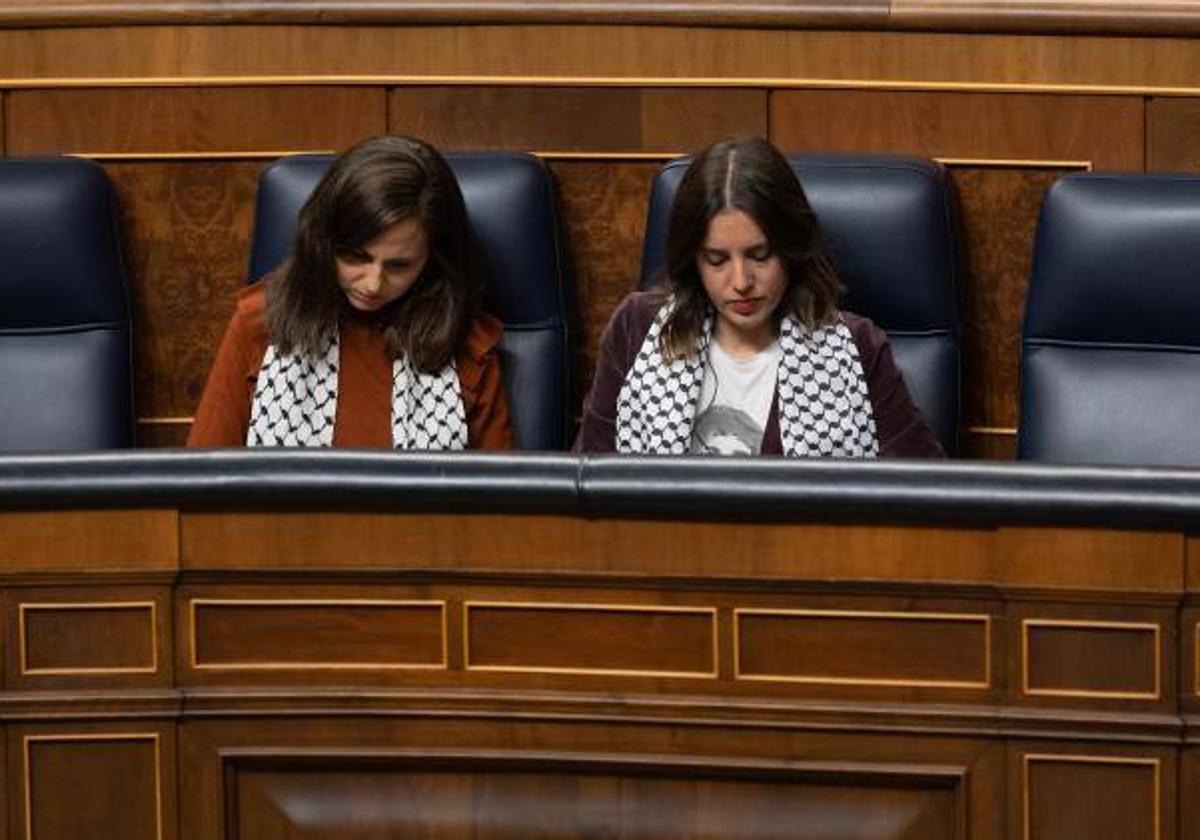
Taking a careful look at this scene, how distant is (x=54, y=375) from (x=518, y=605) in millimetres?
571

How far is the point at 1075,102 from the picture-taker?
1.63 meters

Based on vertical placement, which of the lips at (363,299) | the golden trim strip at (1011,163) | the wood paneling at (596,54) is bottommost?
the lips at (363,299)

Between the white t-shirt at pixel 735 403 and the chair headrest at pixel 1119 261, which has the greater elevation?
the chair headrest at pixel 1119 261

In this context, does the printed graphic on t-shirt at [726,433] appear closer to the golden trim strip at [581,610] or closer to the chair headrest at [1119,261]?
the chair headrest at [1119,261]

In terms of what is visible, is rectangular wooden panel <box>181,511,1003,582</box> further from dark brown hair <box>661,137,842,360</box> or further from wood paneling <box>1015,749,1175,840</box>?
dark brown hair <box>661,137,842,360</box>

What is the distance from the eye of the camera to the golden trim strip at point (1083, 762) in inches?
44.3

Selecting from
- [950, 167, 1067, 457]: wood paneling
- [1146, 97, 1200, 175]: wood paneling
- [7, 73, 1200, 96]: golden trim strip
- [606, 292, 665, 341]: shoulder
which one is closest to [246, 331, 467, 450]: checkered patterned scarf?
[606, 292, 665, 341]: shoulder

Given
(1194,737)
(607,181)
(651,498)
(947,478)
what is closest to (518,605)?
(651,498)

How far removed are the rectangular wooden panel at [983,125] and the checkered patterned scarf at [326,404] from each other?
1.01 feet

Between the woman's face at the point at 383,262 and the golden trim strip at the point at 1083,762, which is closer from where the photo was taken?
the golden trim strip at the point at 1083,762

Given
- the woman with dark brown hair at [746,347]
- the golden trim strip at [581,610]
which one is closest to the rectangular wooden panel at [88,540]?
the golden trim strip at [581,610]

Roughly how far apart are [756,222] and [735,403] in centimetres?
12

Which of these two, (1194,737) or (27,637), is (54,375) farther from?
(1194,737)

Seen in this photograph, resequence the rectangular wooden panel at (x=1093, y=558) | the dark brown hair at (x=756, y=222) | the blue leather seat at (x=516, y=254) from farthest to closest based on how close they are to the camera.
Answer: the blue leather seat at (x=516, y=254), the dark brown hair at (x=756, y=222), the rectangular wooden panel at (x=1093, y=558)
